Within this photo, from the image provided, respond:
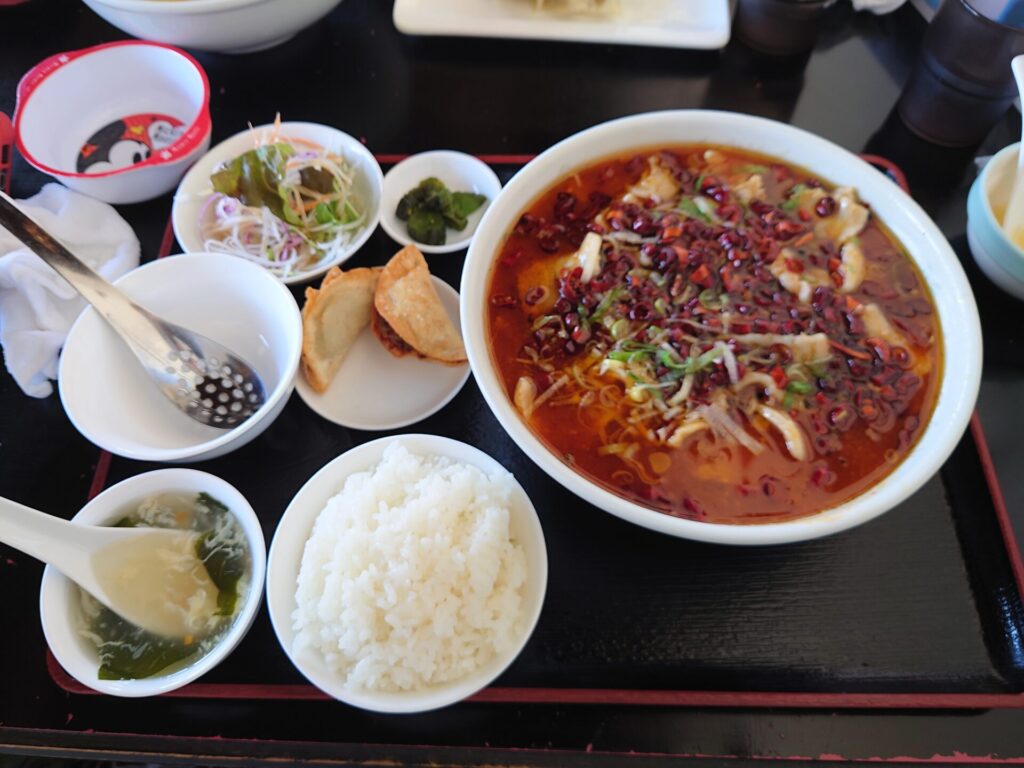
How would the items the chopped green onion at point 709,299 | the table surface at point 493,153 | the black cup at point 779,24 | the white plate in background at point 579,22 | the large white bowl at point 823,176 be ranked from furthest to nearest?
the white plate in background at point 579,22 < the black cup at point 779,24 < the chopped green onion at point 709,299 < the table surface at point 493,153 < the large white bowl at point 823,176

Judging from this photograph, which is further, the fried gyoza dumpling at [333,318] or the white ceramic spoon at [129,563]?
the fried gyoza dumpling at [333,318]

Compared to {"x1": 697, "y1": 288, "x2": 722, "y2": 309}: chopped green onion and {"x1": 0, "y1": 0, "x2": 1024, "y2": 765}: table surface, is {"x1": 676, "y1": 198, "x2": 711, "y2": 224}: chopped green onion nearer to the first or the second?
{"x1": 697, "y1": 288, "x2": 722, "y2": 309}: chopped green onion

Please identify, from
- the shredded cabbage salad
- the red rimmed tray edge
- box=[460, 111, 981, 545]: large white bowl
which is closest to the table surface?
the red rimmed tray edge

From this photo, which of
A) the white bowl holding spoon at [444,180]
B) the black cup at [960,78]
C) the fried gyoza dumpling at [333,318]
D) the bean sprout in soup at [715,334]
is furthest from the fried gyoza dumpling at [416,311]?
the black cup at [960,78]

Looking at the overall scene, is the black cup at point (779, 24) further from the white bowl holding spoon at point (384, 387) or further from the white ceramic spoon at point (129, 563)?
the white ceramic spoon at point (129, 563)

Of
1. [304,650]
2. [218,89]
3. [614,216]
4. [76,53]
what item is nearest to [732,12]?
[614,216]
